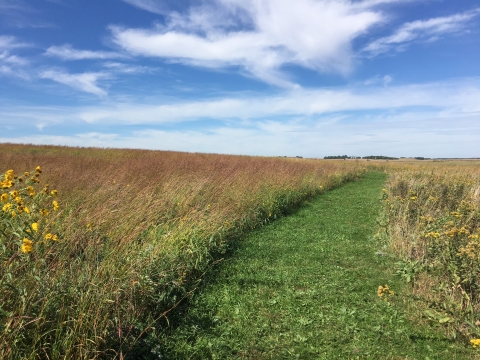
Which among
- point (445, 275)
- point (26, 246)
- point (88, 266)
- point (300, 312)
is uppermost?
point (26, 246)

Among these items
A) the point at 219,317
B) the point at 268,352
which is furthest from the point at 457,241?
Answer: the point at 219,317

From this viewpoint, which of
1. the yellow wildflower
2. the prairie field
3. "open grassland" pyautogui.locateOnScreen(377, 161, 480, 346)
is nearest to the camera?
the yellow wildflower

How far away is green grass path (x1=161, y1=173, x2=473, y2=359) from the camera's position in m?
2.85

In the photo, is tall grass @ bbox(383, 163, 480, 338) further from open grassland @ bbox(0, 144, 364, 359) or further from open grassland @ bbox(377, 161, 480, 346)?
open grassland @ bbox(0, 144, 364, 359)

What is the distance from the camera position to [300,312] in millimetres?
3516

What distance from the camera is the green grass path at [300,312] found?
2.85 meters

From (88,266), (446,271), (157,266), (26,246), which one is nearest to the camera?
(26,246)

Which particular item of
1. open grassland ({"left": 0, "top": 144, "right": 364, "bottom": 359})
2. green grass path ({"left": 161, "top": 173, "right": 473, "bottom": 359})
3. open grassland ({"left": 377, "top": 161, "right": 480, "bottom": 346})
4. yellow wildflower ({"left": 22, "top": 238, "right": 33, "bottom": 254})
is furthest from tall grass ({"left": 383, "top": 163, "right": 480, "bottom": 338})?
yellow wildflower ({"left": 22, "top": 238, "right": 33, "bottom": 254})

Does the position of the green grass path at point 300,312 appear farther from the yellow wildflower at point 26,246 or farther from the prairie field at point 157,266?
the yellow wildflower at point 26,246

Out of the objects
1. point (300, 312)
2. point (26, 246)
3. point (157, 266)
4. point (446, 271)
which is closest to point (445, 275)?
point (446, 271)

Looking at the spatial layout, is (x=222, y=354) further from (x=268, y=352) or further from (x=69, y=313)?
(x=69, y=313)

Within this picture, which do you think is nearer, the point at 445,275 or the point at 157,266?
the point at 157,266

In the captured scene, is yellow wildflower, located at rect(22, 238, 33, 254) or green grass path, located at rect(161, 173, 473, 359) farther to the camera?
green grass path, located at rect(161, 173, 473, 359)

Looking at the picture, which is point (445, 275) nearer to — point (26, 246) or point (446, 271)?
point (446, 271)
